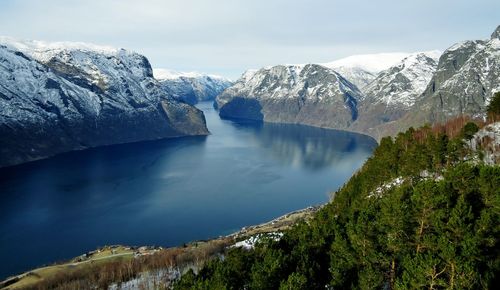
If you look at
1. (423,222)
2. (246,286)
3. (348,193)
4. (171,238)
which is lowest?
(171,238)

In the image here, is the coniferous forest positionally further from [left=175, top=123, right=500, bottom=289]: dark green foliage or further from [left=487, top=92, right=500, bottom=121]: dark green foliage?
[left=487, top=92, right=500, bottom=121]: dark green foliage

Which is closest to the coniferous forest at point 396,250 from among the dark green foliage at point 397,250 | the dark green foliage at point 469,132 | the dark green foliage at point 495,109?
the dark green foliage at point 397,250

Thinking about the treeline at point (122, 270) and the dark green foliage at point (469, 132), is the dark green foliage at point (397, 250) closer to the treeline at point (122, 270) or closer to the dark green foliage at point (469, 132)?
the dark green foliage at point (469, 132)

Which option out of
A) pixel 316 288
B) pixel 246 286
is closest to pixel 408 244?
pixel 316 288

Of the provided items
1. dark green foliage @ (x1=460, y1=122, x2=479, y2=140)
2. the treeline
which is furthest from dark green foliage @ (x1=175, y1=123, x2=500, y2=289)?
the treeline

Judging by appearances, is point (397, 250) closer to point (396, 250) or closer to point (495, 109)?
point (396, 250)

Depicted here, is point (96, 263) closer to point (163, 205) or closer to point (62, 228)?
point (62, 228)

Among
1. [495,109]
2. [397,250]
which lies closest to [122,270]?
[397,250]
